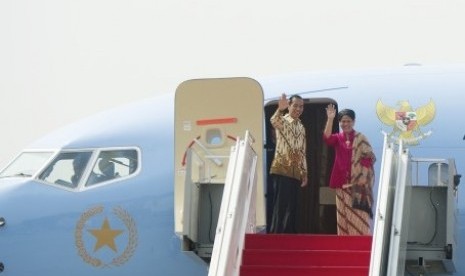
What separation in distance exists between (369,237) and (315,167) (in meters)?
2.34

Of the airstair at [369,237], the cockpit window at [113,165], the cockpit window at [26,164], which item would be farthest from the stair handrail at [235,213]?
the cockpit window at [26,164]

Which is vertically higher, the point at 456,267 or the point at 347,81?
the point at 347,81

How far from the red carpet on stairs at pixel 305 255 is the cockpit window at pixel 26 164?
11.4 feet

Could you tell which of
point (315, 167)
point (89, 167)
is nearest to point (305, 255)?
point (315, 167)

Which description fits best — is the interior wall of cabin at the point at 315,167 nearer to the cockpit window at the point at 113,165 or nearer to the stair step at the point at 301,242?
the cockpit window at the point at 113,165

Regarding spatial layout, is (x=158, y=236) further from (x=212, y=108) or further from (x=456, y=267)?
(x=456, y=267)

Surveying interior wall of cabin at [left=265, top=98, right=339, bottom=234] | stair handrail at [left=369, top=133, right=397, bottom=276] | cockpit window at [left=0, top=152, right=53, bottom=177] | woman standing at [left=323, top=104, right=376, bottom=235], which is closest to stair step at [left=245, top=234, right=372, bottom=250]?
→ stair handrail at [left=369, top=133, right=397, bottom=276]

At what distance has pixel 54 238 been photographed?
1494cm

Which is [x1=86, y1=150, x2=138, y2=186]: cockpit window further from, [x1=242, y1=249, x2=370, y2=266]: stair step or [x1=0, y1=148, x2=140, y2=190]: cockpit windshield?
[x1=242, y1=249, x2=370, y2=266]: stair step

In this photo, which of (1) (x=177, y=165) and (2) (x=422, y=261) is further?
(1) (x=177, y=165)

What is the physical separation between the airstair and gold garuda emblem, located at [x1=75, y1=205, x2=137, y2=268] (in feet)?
5.46

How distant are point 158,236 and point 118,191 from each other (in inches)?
29.3

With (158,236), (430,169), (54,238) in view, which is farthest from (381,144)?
(54,238)

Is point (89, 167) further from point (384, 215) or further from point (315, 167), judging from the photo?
point (384, 215)
